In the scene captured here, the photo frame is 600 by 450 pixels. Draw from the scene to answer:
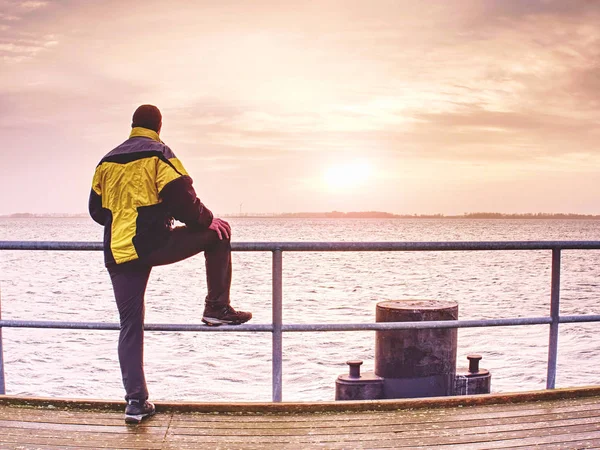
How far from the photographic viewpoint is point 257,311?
19.8 meters

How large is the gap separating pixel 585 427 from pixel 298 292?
73.2 ft

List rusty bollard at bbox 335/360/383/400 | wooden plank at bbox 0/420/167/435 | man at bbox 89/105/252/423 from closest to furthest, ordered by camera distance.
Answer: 1. man at bbox 89/105/252/423
2. wooden plank at bbox 0/420/167/435
3. rusty bollard at bbox 335/360/383/400

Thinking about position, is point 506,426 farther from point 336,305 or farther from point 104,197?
point 336,305

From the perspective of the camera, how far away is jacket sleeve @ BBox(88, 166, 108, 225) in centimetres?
351

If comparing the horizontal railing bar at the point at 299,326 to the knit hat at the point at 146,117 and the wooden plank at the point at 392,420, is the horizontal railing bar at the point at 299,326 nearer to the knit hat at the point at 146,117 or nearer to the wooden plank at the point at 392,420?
the wooden plank at the point at 392,420

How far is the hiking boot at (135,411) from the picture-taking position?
142 inches

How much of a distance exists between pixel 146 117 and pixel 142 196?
1.61ft

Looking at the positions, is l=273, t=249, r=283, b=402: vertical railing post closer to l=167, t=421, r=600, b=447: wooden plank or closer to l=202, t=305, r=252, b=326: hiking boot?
l=202, t=305, r=252, b=326: hiking boot

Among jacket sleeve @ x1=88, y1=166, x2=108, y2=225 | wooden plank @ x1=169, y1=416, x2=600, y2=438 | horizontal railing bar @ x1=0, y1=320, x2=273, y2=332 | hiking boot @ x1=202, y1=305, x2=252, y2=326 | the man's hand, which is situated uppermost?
jacket sleeve @ x1=88, y1=166, x2=108, y2=225

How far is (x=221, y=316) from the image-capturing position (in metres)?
3.71

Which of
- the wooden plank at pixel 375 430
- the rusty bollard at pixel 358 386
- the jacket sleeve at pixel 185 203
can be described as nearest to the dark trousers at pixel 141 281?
the jacket sleeve at pixel 185 203

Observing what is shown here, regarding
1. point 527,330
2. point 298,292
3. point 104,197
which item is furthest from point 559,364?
point 298,292

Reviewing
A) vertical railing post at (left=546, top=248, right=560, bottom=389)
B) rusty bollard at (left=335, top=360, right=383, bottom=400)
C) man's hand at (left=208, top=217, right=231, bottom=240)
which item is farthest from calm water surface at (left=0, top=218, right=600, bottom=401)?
man's hand at (left=208, top=217, right=231, bottom=240)

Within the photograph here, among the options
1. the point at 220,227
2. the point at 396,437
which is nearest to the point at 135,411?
the point at 220,227
